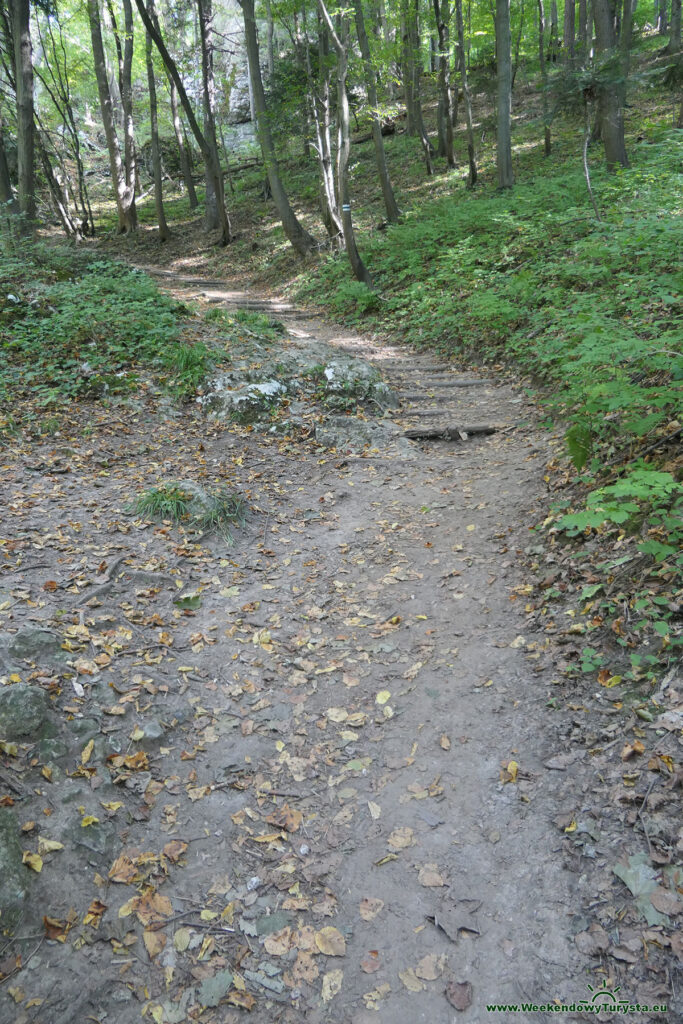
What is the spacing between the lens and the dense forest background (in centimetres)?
447

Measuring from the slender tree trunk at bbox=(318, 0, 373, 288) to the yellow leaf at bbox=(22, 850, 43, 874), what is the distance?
1257cm

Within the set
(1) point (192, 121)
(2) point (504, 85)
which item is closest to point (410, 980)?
(2) point (504, 85)

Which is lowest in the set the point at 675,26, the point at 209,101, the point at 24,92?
the point at 24,92

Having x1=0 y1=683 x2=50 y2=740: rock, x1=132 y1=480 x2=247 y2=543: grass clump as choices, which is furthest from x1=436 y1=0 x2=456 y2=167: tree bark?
x1=0 y1=683 x2=50 y2=740: rock

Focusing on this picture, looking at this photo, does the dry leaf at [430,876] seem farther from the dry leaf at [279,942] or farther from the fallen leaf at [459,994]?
the dry leaf at [279,942]

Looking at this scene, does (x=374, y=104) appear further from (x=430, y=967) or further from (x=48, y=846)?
(x=430, y=967)

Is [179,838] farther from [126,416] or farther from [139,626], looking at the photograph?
[126,416]

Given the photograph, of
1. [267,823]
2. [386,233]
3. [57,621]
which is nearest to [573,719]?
[267,823]

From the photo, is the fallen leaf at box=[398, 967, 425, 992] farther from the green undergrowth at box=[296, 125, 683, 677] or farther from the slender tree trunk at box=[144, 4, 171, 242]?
the slender tree trunk at box=[144, 4, 171, 242]

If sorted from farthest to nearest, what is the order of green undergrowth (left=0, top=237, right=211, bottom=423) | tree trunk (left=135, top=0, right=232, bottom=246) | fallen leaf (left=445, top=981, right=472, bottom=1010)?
tree trunk (left=135, top=0, right=232, bottom=246), green undergrowth (left=0, top=237, right=211, bottom=423), fallen leaf (left=445, top=981, right=472, bottom=1010)

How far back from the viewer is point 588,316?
6.00 meters

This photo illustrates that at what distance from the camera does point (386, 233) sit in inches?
605

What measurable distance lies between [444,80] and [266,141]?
238 inches

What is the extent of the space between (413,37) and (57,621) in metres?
21.2
